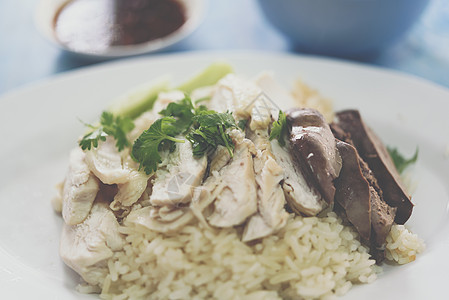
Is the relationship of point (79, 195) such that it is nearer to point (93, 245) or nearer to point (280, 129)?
point (93, 245)

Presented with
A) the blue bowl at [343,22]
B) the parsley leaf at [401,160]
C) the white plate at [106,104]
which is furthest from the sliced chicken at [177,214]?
the blue bowl at [343,22]

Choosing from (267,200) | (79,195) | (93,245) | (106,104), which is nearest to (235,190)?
(267,200)

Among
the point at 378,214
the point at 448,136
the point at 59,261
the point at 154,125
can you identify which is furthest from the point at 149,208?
the point at 448,136

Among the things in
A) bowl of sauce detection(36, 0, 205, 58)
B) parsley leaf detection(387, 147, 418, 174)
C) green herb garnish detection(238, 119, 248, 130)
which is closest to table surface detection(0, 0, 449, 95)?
bowl of sauce detection(36, 0, 205, 58)

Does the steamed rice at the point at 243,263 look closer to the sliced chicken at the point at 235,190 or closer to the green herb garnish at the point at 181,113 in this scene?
the sliced chicken at the point at 235,190

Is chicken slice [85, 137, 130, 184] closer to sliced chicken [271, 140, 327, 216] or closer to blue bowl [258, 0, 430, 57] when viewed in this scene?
sliced chicken [271, 140, 327, 216]

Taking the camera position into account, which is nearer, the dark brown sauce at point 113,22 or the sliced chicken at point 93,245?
the sliced chicken at point 93,245
